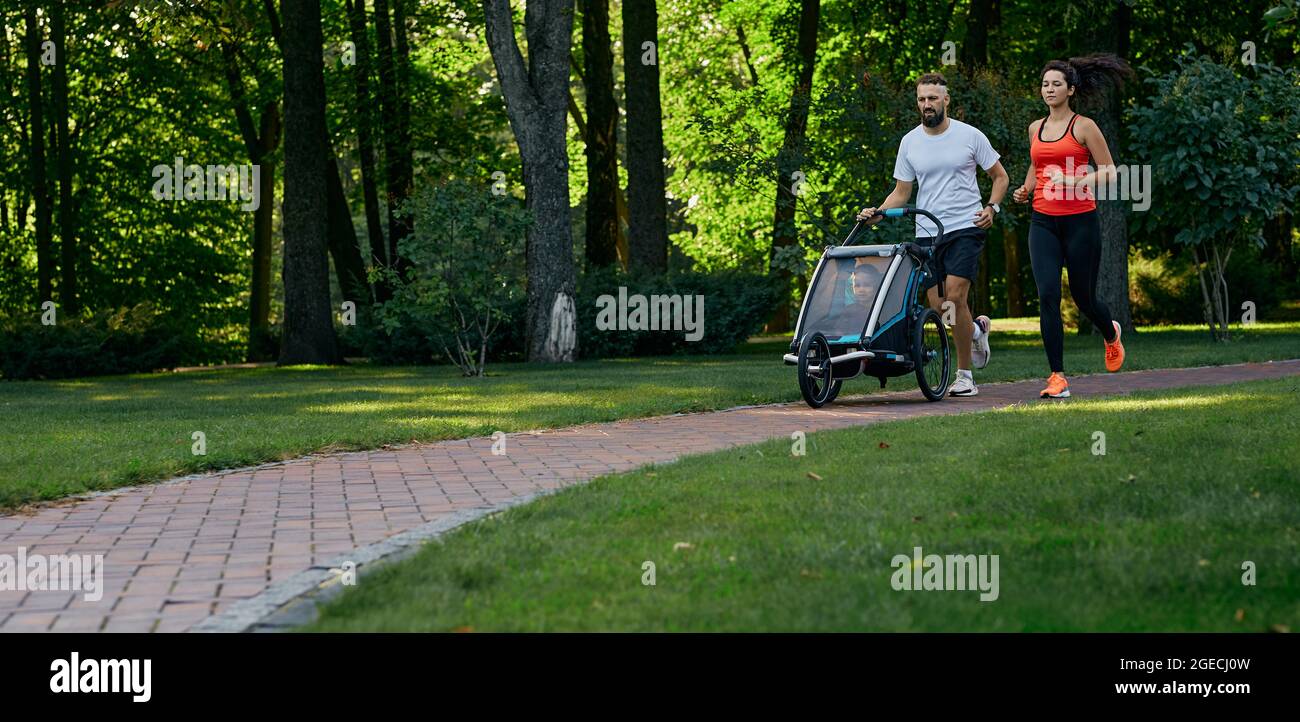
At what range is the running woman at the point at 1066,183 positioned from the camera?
1098 centimetres

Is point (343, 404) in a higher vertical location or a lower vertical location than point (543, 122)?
lower

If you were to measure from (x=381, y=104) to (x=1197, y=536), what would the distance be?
1169 inches

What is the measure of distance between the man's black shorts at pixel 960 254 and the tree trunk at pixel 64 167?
2609cm

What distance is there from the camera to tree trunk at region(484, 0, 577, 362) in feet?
74.3

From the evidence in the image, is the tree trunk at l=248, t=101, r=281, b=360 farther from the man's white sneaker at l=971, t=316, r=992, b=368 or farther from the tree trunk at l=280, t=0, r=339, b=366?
the man's white sneaker at l=971, t=316, r=992, b=368

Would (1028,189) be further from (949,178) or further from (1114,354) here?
(1114,354)

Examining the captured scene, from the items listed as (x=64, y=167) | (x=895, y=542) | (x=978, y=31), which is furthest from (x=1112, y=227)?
(x=64, y=167)

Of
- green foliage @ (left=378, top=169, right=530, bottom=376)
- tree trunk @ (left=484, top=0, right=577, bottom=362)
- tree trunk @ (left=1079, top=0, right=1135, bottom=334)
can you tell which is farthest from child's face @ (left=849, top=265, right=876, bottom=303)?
tree trunk @ (left=1079, top=0, right=1135, bottom=334)

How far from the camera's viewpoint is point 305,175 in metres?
25.8

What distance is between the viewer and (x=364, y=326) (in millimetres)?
27859

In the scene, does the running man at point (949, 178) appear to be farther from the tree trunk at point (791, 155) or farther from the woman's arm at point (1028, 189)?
the tree trunk at point (791, 155)

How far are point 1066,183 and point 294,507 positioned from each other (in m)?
6.28
